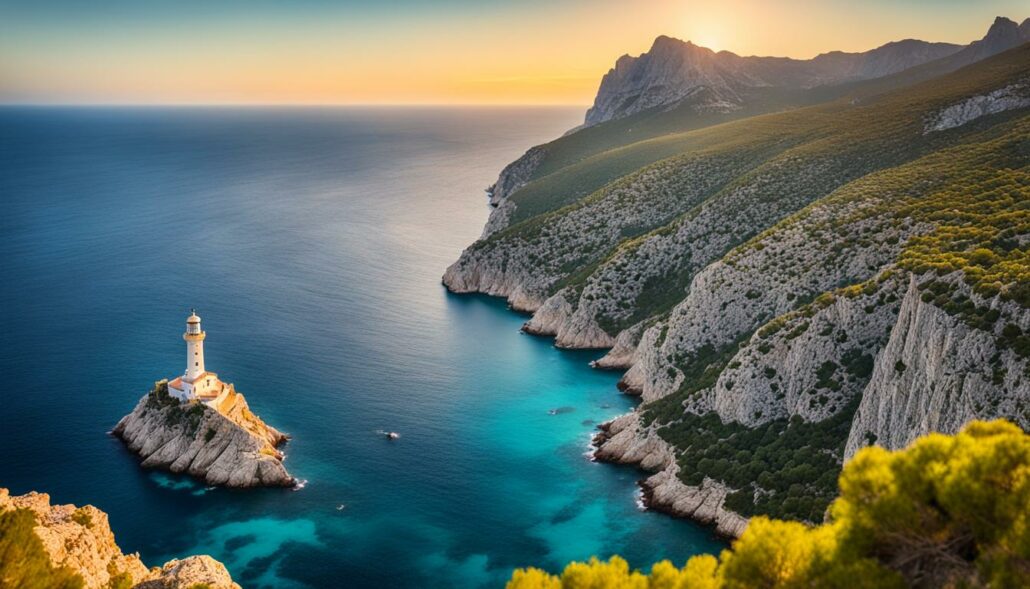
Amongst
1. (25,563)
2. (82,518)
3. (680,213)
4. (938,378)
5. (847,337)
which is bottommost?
(82,518)

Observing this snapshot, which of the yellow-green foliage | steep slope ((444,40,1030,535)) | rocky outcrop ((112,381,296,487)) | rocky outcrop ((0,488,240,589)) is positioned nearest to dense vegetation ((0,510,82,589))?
rocky outcrop ((0,488,240,589))

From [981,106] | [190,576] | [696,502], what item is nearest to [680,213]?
[981,106]

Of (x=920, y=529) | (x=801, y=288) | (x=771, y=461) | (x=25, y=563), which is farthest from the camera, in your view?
(x=801, y=288)

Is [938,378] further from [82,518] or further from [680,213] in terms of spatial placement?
[680,213]

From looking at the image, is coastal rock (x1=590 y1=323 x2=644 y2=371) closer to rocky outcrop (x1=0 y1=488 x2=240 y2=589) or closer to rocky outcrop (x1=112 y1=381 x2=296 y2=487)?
rocky outcrop (x1=112 y1=381 x2=296 y2=487)

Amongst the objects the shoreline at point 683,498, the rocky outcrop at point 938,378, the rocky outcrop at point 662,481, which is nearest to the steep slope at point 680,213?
the rocky outcrop at point 662,481

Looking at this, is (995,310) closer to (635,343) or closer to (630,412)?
(630,412)
